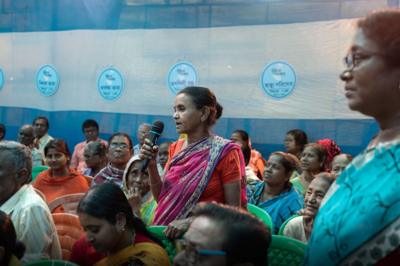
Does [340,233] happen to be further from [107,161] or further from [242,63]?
[242,63]

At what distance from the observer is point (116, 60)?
23.6 ft

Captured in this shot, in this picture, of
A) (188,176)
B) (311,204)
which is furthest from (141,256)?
(311,204)

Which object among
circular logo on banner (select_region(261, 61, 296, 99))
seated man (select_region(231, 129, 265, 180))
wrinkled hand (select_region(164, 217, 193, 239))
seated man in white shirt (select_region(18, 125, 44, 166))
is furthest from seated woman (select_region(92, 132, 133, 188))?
wrinkled hand (select_region(164, 217, 193, 239))

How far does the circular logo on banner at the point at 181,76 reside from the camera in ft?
21.5

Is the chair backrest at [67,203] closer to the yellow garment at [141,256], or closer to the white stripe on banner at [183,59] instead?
the yellow garment at [141,256]

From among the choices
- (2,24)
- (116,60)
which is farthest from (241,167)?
(2,24)

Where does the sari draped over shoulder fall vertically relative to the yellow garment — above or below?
above

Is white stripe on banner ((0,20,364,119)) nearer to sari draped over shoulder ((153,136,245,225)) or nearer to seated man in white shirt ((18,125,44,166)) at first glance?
seated man in white shirt ((18,125,44,166))

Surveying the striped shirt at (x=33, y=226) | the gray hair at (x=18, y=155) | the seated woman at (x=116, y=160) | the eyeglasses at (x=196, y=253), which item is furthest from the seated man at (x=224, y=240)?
the seated woman at (x=116, y=160)

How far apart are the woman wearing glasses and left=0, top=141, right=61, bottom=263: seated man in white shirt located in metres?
1.49

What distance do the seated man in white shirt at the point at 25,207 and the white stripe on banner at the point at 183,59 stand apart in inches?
121

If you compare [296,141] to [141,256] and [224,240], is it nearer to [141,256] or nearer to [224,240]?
[141,256]

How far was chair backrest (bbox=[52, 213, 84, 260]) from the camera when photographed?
2869 millimetres

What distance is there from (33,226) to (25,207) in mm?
101
